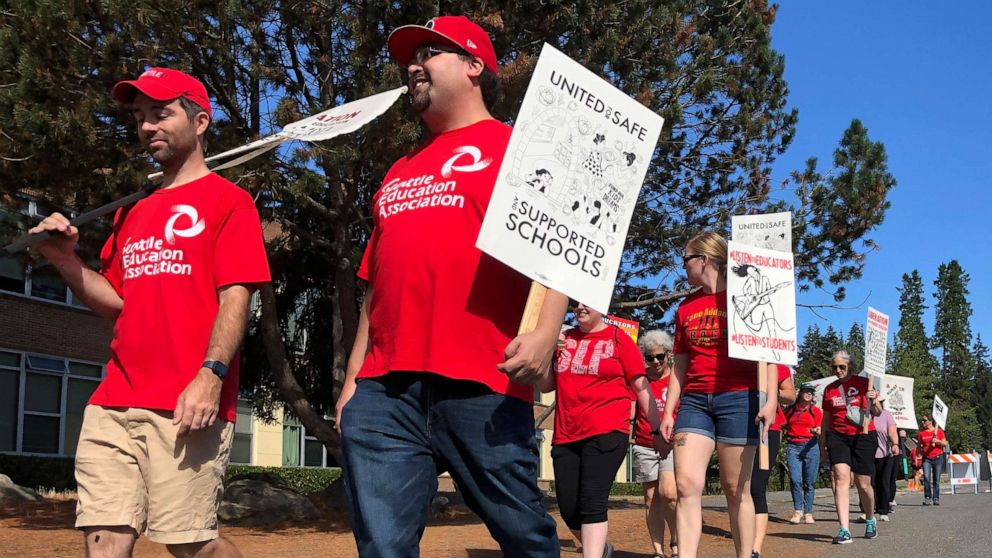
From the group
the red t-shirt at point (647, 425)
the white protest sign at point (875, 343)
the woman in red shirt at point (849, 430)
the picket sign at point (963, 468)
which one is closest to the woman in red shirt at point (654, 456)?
the red t-shirt at point (647, 425)

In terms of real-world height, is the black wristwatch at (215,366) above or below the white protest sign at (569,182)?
below

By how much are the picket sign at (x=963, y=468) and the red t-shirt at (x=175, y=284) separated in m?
30.4

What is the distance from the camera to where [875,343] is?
13.3 m

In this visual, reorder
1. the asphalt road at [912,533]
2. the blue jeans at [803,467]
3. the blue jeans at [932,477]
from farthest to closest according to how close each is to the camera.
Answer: the blue jeans at [932,477] < the blue jeans at [803,467] < the asphalt road at [912,533]

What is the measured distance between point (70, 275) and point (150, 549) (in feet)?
21.3

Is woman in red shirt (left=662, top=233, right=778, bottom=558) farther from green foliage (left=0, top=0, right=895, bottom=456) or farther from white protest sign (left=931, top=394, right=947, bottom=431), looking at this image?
white protest sign (left=931, top=394, right=947, bottom=431)

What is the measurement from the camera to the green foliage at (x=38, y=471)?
20.0 meters

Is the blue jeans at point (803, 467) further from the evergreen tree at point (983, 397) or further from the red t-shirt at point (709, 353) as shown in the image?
the evergreen tree at point (983, 397)

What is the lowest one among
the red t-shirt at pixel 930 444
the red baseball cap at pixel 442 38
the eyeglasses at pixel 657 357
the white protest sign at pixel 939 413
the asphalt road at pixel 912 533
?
the asphalt road at pixel 912 533

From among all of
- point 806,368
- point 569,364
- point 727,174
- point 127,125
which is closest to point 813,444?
point 727,174

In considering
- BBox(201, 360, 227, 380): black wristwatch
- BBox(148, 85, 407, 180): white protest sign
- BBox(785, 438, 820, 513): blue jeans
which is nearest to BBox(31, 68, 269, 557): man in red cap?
BBox(201, 360, 227, 380): black wristwatch

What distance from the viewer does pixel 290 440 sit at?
104 ft

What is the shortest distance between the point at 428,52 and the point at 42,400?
2189 centimetres

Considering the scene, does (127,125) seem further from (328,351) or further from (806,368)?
(806,368)
